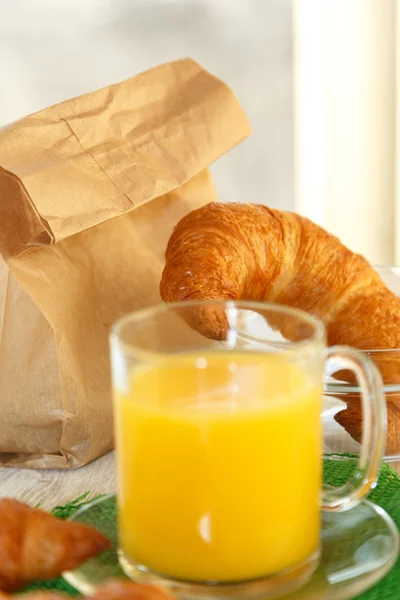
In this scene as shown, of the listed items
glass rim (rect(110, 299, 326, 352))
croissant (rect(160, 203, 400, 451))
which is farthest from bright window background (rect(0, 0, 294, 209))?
glass rim (rect(110, 299, 326, 352))

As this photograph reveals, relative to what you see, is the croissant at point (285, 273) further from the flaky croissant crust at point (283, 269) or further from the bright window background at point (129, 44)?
the bright window background at point (129, 44)

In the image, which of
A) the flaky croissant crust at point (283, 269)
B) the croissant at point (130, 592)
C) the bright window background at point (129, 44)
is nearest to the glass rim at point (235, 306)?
the croissant at point (130, 592)

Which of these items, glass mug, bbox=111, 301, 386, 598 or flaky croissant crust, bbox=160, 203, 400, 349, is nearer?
glass mug, bbox=111, 301, 386, 598

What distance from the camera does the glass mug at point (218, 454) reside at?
1.72 ft

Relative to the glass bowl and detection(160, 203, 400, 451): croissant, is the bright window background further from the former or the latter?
the glass bowl

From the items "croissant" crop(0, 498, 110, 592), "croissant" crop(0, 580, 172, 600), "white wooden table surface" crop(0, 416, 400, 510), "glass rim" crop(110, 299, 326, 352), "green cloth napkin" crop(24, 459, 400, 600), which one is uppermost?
"glass rim" crop(110, 299, 326, 352)

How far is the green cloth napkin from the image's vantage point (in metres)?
0.58

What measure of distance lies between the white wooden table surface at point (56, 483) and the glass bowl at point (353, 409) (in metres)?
0.23


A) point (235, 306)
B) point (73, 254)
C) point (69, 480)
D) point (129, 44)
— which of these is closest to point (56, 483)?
point (69, 480)

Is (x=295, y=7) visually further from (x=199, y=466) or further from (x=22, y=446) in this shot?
(x=199, y=466)

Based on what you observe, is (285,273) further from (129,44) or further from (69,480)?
(129,44)

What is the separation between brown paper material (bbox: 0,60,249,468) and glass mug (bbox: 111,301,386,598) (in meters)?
0.29

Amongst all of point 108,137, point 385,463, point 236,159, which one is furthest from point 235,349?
point 236,159

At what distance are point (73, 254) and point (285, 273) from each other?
9.1 inches
